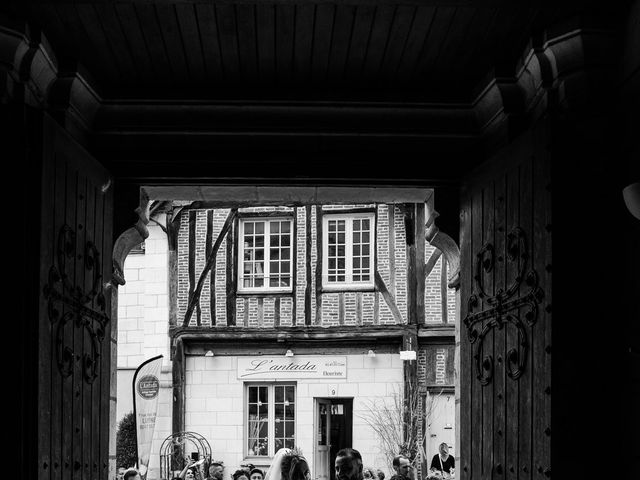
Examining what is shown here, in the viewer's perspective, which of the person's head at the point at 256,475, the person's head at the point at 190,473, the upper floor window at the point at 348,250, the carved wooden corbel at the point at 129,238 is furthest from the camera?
Result: the upper floor window at the point at 348,250

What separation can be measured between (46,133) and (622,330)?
199 cm

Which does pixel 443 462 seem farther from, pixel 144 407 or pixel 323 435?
pixel 144 407

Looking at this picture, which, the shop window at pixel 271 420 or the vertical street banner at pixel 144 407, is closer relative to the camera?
the vertical street banner at pixel 144 407

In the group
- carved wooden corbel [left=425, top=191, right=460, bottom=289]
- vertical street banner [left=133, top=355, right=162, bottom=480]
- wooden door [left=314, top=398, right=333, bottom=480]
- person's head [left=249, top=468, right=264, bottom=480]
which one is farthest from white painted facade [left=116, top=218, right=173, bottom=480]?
carved wooden corbel [left=425, top=191, right=460, bottom=289]

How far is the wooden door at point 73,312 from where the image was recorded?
3.71m

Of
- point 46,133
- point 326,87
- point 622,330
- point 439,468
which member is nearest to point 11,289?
point 46,133

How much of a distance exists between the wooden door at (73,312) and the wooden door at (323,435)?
1131cm

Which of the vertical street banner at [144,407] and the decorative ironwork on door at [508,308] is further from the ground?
the decorative ironwork on door at [508,308]

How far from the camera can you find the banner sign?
15820 mm

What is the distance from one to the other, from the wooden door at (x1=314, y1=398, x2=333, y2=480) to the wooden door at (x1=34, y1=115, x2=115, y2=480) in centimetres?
1131

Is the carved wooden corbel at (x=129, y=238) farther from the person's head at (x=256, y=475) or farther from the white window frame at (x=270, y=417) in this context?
the white window frame at (x=270, y=417)

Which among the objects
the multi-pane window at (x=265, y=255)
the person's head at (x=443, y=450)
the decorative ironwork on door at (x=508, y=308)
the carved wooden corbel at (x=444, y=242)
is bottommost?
the person's head at (x=443, y=450)

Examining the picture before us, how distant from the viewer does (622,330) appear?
3.47m

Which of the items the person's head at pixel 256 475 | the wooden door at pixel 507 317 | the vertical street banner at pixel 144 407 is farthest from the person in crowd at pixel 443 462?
the wooden door at pixel 507 317
